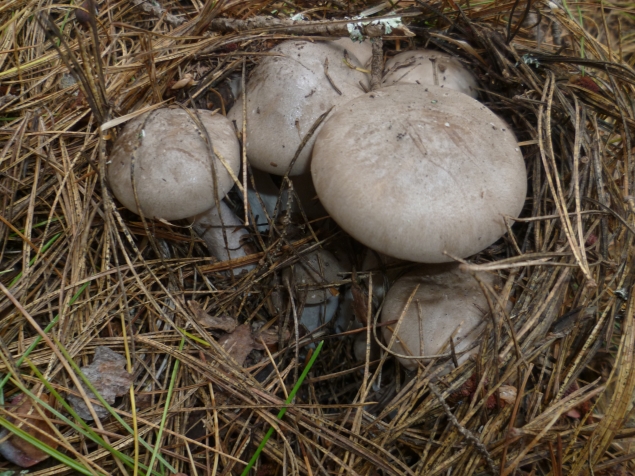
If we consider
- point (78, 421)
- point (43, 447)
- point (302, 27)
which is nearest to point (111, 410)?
point (78, 421)

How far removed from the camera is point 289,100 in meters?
1.81

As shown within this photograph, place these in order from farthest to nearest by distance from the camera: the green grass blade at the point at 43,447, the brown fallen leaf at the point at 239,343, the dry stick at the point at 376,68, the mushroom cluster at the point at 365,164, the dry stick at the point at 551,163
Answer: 1. the dry stick at the point at 376,68
2. the brown fallen leaf at the point at 239,343
3. the dry stick at the point at 551,163
4. the mushroom cluster at the point at 365,164
5. the green grass blade at the point at 43,447

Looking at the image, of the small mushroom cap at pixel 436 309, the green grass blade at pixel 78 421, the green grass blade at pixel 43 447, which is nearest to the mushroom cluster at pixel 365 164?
the small mushroom cap at pixel 436 309

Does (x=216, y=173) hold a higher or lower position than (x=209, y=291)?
higher

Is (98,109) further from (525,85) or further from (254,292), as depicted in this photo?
(525,85)

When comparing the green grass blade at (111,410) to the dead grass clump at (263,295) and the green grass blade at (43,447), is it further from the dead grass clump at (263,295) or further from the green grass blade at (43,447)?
the green grass blade at (43,447)

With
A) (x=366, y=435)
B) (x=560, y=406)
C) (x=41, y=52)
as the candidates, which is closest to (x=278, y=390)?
(x=366, y=435)

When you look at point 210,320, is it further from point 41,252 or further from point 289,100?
point 289,100

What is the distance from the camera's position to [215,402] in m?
1.67

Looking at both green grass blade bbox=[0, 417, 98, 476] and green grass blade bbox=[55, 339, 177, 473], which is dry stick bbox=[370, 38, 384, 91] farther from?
green grass blade bbox=[0, 417, 98, 476]

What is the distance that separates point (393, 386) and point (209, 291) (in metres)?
0.87

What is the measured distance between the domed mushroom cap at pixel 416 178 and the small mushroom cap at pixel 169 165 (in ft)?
1.30

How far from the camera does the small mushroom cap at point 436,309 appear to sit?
172cm

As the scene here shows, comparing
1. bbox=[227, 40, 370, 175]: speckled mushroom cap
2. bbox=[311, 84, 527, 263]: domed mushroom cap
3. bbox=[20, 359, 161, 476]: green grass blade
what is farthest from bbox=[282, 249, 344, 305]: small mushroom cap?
bbox=[20, 359, 161, 476]: green grass blade
